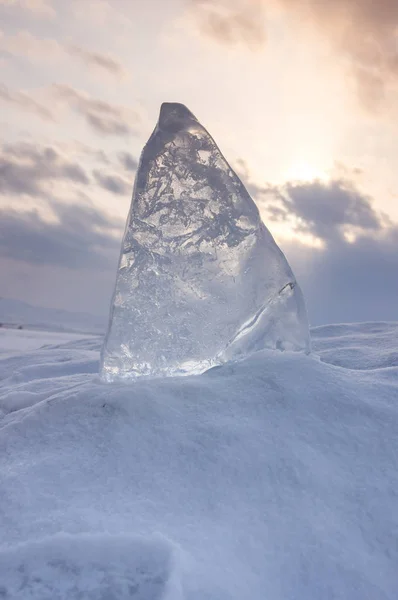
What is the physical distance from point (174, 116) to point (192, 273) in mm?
979

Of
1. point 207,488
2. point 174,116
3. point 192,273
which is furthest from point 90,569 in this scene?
point 174,116

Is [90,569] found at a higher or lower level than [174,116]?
lower

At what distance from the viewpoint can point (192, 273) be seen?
103 inches

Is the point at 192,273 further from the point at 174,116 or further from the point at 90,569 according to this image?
the point at 90,569

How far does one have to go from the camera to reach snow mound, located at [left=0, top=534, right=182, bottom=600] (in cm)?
116

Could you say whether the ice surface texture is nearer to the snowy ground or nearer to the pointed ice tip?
the pointed ice tip

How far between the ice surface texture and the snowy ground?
28 cm

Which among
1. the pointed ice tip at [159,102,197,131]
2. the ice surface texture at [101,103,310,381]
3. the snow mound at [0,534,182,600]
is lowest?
the snow mound at [0,534,182,600]

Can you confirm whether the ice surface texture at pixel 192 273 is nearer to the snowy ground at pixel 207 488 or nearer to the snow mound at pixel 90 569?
the snowy ground at pixel 207 488

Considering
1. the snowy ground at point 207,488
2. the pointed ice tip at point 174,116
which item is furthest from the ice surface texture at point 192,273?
the snowy ground at point 207,488

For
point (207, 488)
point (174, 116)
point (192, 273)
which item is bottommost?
point (207, 488)

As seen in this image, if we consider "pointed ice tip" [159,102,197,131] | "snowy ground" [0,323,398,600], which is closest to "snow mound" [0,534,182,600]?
"snowy ground" [0,323,398,600]

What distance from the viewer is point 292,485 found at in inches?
63.9

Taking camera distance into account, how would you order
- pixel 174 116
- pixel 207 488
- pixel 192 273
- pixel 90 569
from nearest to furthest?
pixel 90 569 → pixel 207 488 → pixel 192 273 → pixel 174 116
